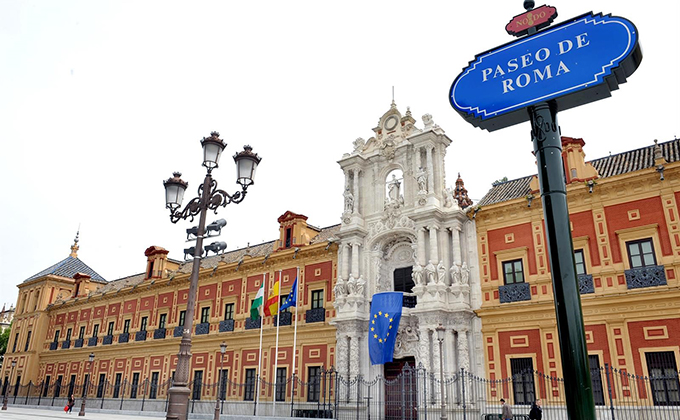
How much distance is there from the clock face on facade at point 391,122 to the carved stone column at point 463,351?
397 inches

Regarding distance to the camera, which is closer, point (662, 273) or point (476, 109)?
point (476, 109)

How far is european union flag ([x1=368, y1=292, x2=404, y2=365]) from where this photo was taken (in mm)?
19547

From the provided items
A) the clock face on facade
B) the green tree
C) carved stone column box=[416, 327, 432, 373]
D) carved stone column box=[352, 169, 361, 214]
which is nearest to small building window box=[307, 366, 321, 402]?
carved stone column box=[416, 327, 432, 373]

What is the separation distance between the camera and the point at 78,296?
40719 mm

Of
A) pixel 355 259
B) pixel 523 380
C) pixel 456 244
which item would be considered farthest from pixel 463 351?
pixel 355 259

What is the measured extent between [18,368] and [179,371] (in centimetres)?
4146

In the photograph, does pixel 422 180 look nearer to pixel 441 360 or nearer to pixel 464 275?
pixel 464 275

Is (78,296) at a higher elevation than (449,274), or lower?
higher

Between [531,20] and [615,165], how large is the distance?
16513 millimetres

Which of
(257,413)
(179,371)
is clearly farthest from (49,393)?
(179,371)

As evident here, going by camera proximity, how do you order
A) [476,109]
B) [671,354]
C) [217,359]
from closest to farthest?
[476,109] < [671,354] < [217,359]

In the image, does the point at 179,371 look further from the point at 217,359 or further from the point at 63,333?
the point at 63,333

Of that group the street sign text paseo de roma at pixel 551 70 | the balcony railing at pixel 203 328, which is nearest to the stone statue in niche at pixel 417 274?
the balcony railing at pixel 203 328

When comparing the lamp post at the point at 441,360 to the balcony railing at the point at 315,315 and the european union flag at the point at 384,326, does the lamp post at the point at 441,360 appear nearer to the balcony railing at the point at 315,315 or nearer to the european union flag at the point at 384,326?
the european union flag at the point at 384,326
